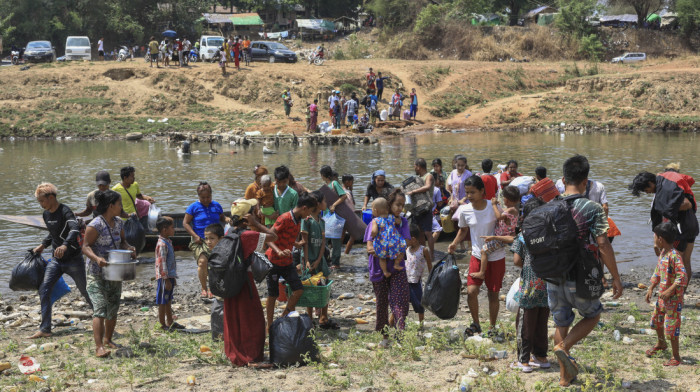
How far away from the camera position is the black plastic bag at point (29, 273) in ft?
25.9

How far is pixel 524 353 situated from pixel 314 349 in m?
1.89

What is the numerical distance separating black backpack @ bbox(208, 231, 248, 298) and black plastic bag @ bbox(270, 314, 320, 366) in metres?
0.57

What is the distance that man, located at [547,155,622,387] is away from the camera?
512cm

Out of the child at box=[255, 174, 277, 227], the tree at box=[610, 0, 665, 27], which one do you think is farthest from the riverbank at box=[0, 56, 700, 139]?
the child at box=[255, 174, 277, 227]

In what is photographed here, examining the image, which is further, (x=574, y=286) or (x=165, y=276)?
(x=165, y=276)

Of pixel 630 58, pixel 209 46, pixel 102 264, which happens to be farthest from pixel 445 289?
pixel 630 58

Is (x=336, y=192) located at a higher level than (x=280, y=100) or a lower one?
lower

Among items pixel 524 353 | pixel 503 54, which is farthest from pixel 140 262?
pixel 503 54

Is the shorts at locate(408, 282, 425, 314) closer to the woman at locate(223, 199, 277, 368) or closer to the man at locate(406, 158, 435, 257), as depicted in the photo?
the woman at locate(223, 199, 277, 368)

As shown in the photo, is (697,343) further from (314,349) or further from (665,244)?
(314,349)

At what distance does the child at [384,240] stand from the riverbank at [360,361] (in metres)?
0.71

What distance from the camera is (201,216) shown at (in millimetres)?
9289

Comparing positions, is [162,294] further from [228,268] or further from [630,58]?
[630,58]

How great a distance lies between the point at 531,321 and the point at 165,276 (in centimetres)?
419
